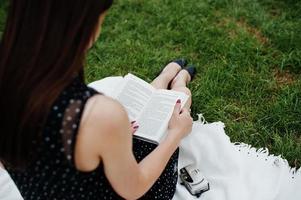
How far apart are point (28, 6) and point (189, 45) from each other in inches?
82.9

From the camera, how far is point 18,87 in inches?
56.4

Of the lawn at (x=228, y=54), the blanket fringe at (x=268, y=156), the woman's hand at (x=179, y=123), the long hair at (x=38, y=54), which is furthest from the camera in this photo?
the lawn at (x=228, y=54)

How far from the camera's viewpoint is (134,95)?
8.17 ft

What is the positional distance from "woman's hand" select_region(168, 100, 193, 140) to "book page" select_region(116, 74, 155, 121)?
0.58 feet

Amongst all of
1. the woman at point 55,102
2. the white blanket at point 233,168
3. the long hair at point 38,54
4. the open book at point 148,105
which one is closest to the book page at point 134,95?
the open book at point 148,105

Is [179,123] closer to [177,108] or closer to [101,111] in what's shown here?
[177,108]

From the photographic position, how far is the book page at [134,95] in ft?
7.92

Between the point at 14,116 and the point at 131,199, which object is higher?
the point at 14,116

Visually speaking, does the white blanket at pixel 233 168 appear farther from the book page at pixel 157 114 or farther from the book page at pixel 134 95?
the book page at pixel 157 114

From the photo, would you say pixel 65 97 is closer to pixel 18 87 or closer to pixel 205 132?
pixel 18 87

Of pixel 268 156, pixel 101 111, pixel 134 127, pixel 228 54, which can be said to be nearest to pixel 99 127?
pixel 101 111

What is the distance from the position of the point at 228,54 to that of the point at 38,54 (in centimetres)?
208

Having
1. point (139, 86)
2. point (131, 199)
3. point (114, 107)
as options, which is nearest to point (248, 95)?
point (139, 86)

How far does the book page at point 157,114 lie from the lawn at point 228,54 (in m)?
0.47
